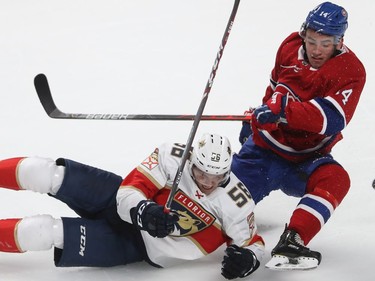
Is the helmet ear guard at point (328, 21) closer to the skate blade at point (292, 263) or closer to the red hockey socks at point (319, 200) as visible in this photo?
the red hockey socks at point (319, 200)

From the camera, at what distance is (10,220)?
3.55 m

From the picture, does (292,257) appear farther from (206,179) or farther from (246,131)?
(246,131)

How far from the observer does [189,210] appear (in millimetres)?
3570

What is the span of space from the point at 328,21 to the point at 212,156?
82 cm

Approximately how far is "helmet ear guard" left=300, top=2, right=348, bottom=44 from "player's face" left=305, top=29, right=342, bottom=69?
0.03m

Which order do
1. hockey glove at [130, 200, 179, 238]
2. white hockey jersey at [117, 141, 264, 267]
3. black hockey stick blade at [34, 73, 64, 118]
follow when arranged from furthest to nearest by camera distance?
black hockey stick blade at [34, 73, 64, 118] < white hockey jersey at [117, 141, 264, 267] < hockey glove at [130, 200, 179, 238]

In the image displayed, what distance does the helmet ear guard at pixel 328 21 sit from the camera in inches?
149

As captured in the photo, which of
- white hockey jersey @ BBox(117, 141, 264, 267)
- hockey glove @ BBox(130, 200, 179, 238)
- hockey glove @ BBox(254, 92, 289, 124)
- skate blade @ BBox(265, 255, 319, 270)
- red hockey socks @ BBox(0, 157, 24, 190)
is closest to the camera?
hockey glove @ BBox(130, 200, 179, 238)

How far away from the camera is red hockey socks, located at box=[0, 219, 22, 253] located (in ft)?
11.4

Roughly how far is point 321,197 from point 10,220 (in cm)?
124

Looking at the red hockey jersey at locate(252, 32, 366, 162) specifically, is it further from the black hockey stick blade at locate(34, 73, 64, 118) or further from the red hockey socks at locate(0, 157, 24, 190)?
the red hockey socks at locate(0, 157, 24, 190)

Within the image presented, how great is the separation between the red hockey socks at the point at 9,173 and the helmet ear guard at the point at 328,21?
131 centimetres

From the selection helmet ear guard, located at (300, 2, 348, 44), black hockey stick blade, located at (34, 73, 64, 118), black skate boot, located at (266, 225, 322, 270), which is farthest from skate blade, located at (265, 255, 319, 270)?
black hockey stick blade, located at (34, 73, 64, 118)

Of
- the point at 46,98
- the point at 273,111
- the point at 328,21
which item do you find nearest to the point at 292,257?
the point at 273,111
